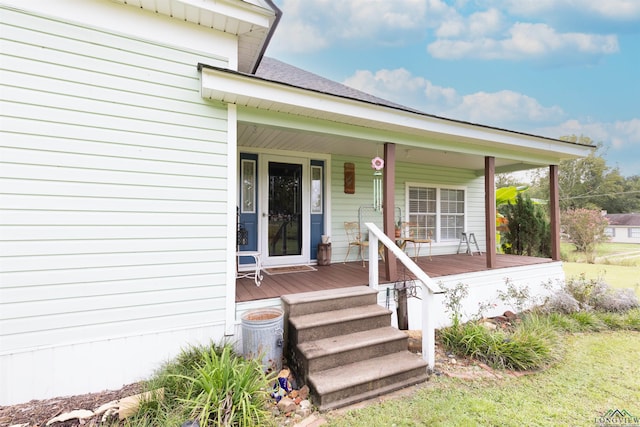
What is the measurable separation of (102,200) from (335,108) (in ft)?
8.78

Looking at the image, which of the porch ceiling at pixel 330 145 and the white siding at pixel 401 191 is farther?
the white siding at pixel 401 191

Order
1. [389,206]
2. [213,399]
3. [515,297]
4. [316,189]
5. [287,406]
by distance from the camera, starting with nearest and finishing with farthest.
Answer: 1. [213,399]
2. [287,406]
3. [389,206]
4. [515,297]
5. [316,189]

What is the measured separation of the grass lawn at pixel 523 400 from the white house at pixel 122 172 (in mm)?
1748

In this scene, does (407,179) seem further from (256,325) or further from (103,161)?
(103,161)

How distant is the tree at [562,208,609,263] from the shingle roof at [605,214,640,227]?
2364 cm

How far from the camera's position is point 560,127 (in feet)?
108

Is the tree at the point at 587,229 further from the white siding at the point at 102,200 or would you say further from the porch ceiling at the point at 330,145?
the white siding at the point at 102,200

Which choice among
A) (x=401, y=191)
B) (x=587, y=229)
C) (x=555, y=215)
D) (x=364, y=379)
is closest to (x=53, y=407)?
(x=364, y=379)

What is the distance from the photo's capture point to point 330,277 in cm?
435

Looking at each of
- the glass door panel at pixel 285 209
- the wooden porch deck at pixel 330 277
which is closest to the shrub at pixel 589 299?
the wooden porch deck at pixel 330 277

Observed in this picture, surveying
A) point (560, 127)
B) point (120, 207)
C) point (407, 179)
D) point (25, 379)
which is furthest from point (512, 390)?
point (560, 127)

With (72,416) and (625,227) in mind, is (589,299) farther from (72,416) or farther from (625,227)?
(625,227)

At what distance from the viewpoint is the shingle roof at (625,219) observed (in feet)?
91.9

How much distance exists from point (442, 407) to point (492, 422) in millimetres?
359
